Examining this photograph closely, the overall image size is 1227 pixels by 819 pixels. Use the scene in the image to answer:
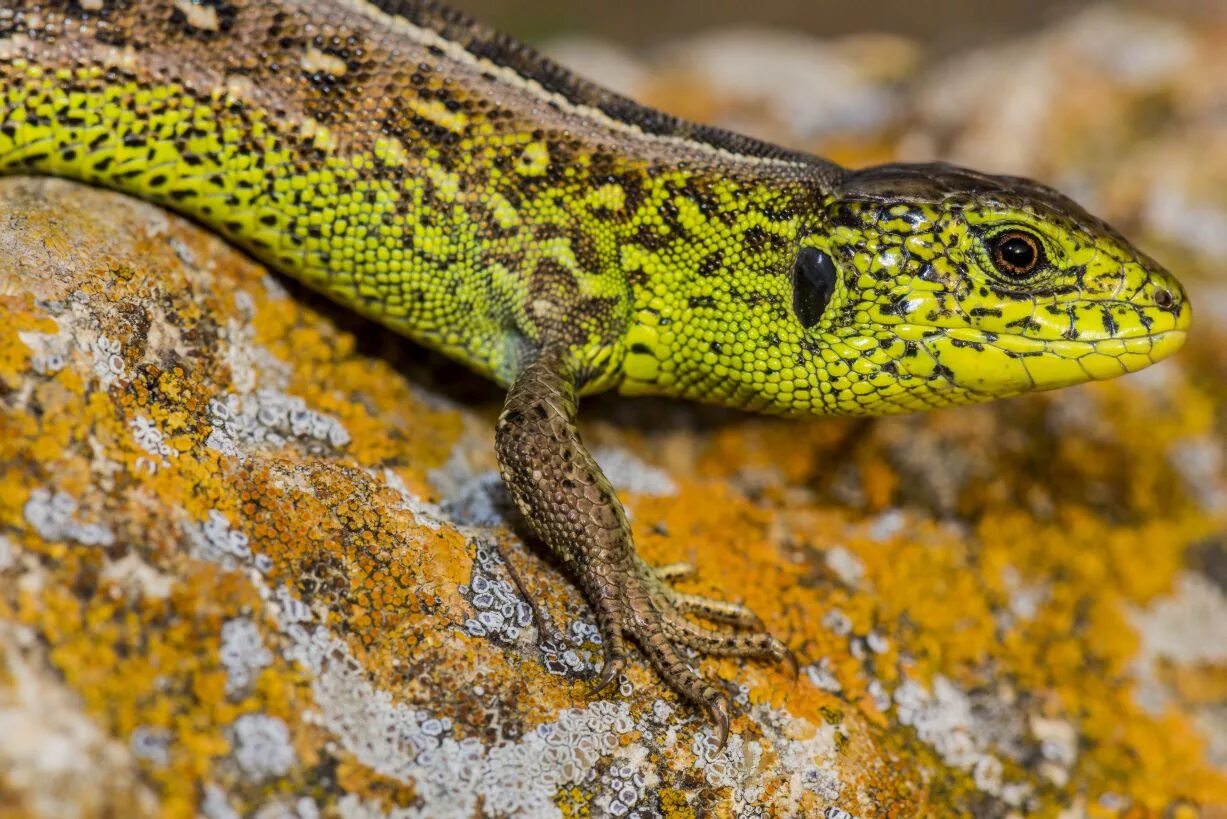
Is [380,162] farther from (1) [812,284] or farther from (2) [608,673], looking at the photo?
(2) [608,673]

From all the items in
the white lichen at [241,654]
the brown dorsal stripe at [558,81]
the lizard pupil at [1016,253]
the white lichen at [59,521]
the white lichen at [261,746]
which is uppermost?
the brown dorsal stripe at [558,81]

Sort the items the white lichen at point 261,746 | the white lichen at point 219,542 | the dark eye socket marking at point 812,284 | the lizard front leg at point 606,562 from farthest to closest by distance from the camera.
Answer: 1. the dark eye socket marking at point 812,284
2. the lizard front leg at point 606,562
3. the white lichen at point 219,542
4. the white lichen at point 261,746

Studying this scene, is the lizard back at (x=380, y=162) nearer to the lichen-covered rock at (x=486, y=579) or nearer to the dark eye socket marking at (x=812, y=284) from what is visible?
the dark eye socket marking at (x=812, y=284)

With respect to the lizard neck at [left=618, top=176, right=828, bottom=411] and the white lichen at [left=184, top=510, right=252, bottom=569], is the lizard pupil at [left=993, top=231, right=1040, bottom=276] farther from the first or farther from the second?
the white lichen at [left=184, top=510, right=252, bottom=569]

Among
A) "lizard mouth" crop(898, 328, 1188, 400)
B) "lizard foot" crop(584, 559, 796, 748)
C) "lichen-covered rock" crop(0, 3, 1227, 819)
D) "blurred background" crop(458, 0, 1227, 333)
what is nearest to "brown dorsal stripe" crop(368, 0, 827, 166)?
"lizard mouth" crop(898, 328, 1188, 400)

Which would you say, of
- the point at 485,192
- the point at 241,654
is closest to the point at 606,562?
the point at 241,654

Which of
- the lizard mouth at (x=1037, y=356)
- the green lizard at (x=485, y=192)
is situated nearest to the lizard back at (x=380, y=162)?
the green lizard at (x=485, y=192)
